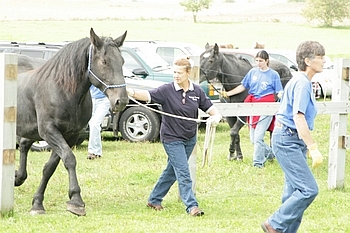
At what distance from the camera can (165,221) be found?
25.5 ft

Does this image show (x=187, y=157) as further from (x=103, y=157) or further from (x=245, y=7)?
(x=245, y=7)

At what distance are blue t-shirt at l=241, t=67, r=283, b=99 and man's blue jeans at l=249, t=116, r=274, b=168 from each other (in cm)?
46

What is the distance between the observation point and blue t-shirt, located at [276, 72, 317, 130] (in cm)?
636

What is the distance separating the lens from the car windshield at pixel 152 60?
58.8 feet

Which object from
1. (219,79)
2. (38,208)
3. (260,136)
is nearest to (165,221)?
(38,208)

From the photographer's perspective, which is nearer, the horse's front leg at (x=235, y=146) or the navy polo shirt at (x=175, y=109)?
the navy polo shirt at (x=175, y=109)

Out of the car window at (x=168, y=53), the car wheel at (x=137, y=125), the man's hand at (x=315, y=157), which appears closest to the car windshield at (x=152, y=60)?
the car window at (x=168, y=53)

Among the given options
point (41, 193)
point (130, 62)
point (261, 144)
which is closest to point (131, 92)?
point (41, 193)

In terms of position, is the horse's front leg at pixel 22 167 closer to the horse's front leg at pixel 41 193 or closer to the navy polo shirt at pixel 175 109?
the horse's front leg at pixel 41 193

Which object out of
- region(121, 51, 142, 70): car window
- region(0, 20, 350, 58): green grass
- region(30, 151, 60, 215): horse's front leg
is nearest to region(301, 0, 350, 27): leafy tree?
region(0, 20, 350, 58): green grass

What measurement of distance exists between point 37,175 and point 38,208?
2.66 metres

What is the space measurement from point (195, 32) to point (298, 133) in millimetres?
57111

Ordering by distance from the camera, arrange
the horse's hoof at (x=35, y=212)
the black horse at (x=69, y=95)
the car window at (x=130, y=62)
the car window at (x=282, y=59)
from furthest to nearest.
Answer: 1. the car window at (x=282, y=59)
2. the car window at (x=130, y=62)
3. the horse's hoof at (x=35, y=212)
4. the black horse at (x=69, y=95)

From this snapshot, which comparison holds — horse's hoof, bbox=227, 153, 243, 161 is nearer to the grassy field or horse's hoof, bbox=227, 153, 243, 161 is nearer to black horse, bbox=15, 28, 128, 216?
the grassy field
